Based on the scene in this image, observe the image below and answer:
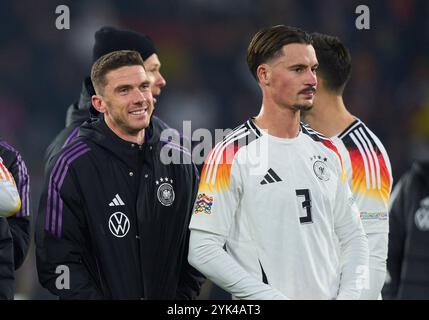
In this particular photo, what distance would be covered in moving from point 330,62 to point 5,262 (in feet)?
5.91

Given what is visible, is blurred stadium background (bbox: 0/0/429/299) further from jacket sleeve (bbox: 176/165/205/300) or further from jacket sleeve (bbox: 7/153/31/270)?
jacket sleeve (bbox: 176/165/205/300)

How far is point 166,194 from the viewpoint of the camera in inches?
171

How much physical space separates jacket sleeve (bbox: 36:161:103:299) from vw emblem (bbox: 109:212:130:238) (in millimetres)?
124

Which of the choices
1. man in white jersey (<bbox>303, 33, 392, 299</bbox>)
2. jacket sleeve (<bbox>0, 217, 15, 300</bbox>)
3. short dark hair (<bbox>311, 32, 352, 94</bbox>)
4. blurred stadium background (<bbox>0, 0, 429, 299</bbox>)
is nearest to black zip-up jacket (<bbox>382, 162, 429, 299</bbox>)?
man in white jersey (<bbox>303, 33, 392, 299</bbox>)

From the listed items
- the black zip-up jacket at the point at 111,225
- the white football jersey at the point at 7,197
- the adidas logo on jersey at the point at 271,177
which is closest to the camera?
the white football jersey at the point at 7,197

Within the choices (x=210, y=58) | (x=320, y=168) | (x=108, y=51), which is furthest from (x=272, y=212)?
(x=210, y=58)

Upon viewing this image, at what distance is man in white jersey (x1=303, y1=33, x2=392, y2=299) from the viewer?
4.44m

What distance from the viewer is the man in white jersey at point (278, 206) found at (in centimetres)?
396

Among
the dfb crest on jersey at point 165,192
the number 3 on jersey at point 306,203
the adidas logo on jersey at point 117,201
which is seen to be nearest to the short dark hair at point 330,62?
the number 3 on jersey at point 306,203

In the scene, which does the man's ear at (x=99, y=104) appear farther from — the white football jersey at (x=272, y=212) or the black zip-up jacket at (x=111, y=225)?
the white football jersey at (x=272, y=212)

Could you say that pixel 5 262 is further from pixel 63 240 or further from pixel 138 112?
pixel 138 112

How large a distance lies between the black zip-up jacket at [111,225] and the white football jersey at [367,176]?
0.77 metres

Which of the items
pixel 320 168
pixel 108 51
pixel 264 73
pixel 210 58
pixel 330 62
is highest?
pixel 210 58
